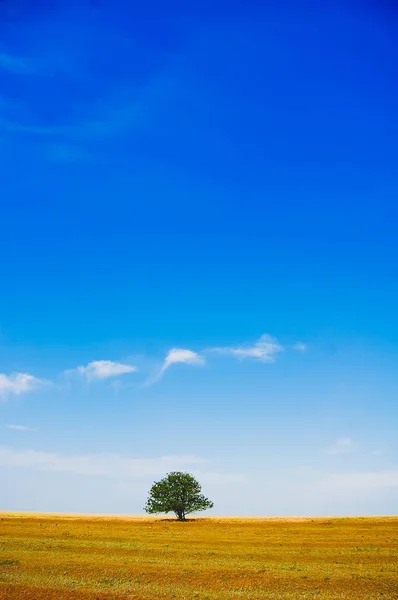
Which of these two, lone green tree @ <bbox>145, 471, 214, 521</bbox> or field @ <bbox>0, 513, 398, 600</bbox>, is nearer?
field @ <bbox>0, 513, 398, 600</bbox>

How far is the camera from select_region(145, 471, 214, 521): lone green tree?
92125mm

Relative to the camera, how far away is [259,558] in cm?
3875

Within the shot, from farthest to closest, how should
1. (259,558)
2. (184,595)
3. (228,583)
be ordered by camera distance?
(259,558), (228,583), (184,595)

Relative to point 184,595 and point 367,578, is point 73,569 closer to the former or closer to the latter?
point 184,595

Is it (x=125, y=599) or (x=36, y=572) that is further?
(x=36, y=572)

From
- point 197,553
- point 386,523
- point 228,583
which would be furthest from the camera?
point 386,523

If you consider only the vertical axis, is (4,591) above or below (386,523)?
above

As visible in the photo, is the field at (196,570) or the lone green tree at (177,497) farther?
the lone green tree at (177,497)

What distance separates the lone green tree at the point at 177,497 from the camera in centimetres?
9212

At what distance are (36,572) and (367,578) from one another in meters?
22.2

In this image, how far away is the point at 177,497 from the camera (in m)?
92.8

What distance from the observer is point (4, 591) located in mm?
23234

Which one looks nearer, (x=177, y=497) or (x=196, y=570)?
(x=196, y=570)

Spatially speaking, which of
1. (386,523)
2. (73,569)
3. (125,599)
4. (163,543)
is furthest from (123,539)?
(386,523)
